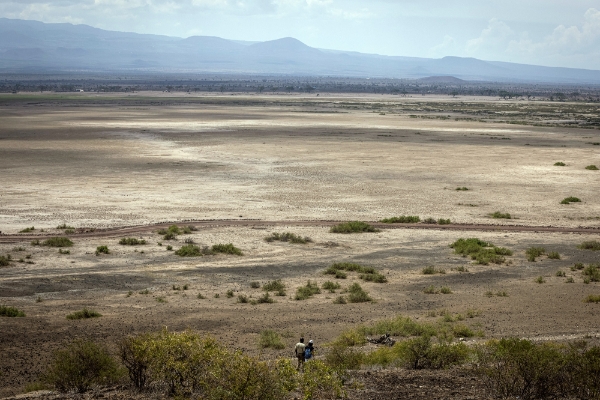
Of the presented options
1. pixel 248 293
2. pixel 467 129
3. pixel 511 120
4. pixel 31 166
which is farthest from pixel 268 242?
pixel 511 120

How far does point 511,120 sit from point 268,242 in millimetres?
88891

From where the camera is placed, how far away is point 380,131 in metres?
91.2

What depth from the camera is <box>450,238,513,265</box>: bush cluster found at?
29016 millimetres

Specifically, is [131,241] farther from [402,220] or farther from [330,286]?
[402,220]

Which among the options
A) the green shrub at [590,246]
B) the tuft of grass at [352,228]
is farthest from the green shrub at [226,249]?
the green shrub at [590,246]

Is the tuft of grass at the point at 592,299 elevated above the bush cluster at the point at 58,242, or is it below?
above

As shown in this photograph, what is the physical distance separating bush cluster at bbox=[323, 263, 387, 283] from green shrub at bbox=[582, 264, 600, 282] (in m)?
7.36

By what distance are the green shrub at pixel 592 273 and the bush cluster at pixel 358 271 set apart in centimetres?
736

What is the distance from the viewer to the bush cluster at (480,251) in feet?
95.2

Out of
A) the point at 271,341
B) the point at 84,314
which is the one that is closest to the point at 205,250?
the point at 84,314

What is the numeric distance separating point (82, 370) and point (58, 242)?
1712 centimetres

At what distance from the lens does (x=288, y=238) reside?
32688 mm

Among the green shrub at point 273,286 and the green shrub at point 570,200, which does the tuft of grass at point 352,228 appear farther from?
the green shrub at point 570,200

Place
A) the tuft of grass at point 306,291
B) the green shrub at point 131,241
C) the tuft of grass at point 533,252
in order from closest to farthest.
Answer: the tuft of grass at point 306,291 < the tuft of grass at point 533,252 < the green shrub at point 131,241
